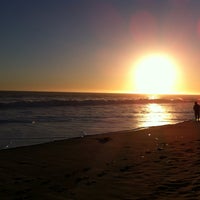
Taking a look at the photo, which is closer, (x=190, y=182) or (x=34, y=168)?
(x=190, y=182)

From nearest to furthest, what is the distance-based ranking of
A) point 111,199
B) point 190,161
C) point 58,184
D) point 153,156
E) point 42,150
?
1. point 111,199
2. point 58,184
3. point 190,161
4. point 153,156
5. point 42,150

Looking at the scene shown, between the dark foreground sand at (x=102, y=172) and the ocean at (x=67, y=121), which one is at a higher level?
the dark foreground sand at (x=102, y=172)

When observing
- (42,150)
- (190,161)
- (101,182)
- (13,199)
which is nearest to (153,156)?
(190,161)

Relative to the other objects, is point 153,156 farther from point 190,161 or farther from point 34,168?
point 34,168

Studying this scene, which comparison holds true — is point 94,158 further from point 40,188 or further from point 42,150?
point 40,188

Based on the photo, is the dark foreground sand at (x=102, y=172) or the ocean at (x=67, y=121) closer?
the dark foreground sand at (x=102, y=172)

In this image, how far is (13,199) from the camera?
699 centimetres

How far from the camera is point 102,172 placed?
902cm

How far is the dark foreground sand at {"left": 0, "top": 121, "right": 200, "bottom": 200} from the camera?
7145 millimetres

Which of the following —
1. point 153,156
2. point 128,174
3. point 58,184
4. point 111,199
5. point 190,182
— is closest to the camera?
point 111,199

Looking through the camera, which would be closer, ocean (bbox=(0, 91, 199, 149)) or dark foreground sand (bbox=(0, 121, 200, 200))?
dark foreground sand (bbox=(0, 121, 200, 200))

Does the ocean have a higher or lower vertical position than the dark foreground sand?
lower

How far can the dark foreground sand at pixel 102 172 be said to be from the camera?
23.4 ft

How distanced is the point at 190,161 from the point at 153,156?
1.47m
